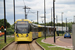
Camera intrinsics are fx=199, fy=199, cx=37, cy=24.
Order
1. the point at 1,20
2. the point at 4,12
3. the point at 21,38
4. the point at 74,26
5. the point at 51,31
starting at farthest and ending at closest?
the point at 1,20, the point at 51,31, the point at 4,12, the point at 21,38, the point at 74,26

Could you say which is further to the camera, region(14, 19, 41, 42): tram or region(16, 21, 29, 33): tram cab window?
region(16, 21, 29, 33): tram cab window

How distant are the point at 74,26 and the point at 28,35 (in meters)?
17.2

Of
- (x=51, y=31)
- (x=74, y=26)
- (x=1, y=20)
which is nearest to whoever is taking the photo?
(x=74, y=26)

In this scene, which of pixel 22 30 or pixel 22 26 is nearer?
pixel 22 30

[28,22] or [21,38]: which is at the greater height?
[28,22]

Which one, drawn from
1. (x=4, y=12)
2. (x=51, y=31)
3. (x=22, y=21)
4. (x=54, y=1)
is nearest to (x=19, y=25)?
(x=22, y=21)

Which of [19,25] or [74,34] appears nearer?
[74,34]

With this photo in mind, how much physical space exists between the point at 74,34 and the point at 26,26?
56.9 ft

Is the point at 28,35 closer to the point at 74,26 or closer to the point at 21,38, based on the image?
the point at 21,38

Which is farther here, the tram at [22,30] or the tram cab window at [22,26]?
the tram cab window at [22,26]

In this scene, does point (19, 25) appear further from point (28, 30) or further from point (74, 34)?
point (74, 34)

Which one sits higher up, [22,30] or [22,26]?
[22,26]

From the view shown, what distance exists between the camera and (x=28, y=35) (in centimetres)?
2800

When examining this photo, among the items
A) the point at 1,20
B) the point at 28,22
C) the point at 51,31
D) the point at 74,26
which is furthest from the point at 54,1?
the point at 1,20
